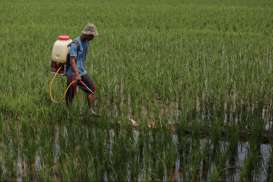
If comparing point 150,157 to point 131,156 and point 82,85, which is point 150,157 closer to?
point 131,156

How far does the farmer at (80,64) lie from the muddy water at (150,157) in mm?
890

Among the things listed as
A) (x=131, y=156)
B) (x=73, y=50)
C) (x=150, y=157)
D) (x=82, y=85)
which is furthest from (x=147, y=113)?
(x=150, y=157)

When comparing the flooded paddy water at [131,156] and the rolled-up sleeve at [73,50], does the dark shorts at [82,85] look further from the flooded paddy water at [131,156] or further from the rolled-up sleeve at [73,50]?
the flooded paddy water at [131,156]

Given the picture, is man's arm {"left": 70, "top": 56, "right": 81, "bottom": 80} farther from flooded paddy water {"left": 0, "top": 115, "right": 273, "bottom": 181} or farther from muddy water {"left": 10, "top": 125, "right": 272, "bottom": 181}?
muddy water {"left": 10, "top": 125, "right": 272, "bottom": 181}

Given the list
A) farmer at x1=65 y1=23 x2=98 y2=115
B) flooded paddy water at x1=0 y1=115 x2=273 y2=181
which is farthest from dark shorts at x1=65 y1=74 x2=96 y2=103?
flooded paddy water at x1=0 y1=115 x2=273 y2=181

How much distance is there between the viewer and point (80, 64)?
211 inches

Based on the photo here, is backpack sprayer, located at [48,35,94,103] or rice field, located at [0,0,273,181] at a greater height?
backpack sprayer, located at [48,35,94,103]

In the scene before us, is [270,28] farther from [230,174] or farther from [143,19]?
[230,174]

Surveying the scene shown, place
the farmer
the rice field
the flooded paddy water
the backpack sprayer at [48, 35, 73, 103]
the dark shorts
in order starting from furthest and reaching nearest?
1. the dark shorts
2. the backpack sprayer at [48, 35, 73, 103]
3. the farmer
4. the rice field
5. the flooded paddy water

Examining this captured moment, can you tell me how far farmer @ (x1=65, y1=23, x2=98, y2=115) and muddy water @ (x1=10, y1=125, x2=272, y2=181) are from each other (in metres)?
0.89

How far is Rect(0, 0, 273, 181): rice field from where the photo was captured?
3.83 meters

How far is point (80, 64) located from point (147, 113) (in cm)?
96

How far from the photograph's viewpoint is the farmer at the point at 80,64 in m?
5.03

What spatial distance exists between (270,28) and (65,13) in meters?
7.82
